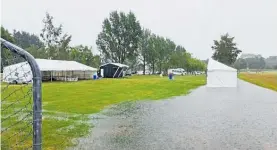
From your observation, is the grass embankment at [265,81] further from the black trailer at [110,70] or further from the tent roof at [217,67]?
the black trailer at [110,70]

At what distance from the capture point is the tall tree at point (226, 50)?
90.4m

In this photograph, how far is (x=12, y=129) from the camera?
817 centimetres

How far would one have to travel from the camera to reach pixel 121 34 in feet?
212

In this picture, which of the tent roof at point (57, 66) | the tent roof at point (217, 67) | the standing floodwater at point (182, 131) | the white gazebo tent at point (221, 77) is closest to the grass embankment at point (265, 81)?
the white gazebo tent at point (221, 77)

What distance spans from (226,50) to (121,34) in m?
38.2

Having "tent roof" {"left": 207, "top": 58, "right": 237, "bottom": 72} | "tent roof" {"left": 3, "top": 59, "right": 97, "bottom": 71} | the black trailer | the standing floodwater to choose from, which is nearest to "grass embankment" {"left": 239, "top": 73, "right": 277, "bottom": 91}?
"tent roof" {"left": 207, "top": 58, "right": 237, "bottom": 72}

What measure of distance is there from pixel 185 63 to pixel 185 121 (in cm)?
8032

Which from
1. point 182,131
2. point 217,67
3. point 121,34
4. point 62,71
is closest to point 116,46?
point 121,34

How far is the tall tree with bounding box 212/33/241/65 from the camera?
9044cm

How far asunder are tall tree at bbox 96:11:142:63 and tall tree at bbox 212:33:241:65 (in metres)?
35.0

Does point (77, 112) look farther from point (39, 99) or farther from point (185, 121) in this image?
point (39, 99)

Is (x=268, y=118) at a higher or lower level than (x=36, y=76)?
lower

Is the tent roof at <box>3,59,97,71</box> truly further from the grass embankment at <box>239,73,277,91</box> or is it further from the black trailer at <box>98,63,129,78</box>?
the grass embankment at <box>239,73,277,91</box>

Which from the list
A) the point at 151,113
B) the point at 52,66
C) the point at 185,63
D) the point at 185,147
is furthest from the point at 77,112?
the point at 185,63
